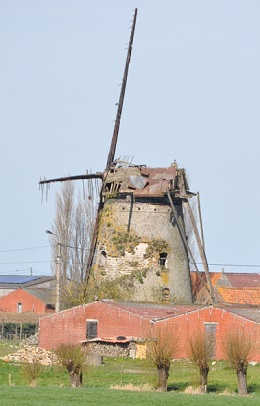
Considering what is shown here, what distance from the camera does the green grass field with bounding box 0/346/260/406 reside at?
3365 cm

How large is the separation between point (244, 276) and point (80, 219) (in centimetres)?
2330

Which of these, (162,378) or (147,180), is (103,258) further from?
(162,378)

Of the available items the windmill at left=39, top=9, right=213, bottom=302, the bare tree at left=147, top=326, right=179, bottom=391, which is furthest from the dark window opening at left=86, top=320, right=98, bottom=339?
the bare tree at left=147, top=326, right=179, bottom=391

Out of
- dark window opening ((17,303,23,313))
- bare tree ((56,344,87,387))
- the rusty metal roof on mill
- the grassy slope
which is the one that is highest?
the rusty metal roof on mill

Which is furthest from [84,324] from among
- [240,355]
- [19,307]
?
[19,307]

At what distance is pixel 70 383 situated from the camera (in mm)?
41656

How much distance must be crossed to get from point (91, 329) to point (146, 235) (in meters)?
4.98

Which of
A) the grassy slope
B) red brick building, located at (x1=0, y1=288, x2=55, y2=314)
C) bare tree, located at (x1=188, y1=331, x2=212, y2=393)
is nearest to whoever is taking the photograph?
the grassy slope

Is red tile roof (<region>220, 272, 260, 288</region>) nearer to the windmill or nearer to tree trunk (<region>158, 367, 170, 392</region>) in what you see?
the windmill

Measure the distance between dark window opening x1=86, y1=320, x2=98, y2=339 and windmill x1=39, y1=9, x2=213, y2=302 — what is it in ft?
8.85

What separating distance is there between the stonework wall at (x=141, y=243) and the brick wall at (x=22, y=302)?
88.5ft

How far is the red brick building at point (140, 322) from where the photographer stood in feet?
174

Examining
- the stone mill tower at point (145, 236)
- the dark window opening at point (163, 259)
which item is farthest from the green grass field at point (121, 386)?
the dark window opening at point (163, 259)

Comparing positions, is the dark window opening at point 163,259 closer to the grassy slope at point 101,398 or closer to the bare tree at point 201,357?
the bare tree at point 201,357
